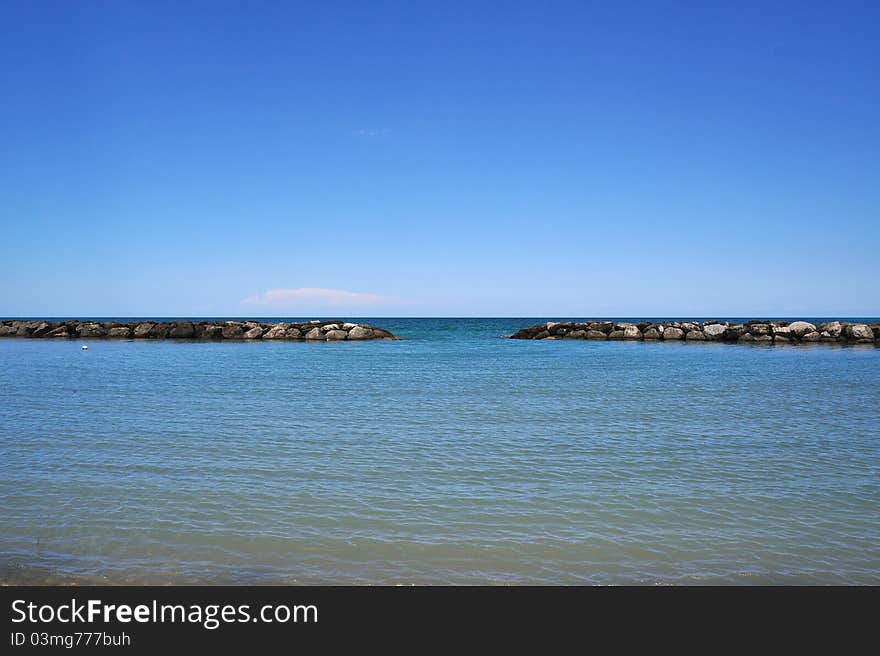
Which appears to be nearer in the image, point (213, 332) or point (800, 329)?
point (800, 329)

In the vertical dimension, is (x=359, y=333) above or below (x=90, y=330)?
below

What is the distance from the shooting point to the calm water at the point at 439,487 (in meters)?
7.06

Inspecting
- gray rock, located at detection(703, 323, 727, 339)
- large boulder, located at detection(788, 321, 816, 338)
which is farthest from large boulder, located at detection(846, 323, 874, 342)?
gray rock, located at detection(703, 323, 727, 339)

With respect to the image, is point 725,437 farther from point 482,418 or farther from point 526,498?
point 526,498

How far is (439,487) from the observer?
394 inches

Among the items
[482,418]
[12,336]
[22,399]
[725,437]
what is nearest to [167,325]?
[12,336]

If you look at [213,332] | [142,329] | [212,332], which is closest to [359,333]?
[213,332]

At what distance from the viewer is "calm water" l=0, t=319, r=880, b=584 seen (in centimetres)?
706

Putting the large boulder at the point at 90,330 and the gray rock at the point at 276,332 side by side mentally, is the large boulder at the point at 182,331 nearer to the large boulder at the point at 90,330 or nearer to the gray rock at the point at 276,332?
the gray rock at the point at 276,332

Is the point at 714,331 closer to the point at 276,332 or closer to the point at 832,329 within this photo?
the point at 832,329

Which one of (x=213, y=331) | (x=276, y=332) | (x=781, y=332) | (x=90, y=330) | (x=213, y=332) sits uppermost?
(x=90, y=330)

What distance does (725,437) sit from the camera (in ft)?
47.0
